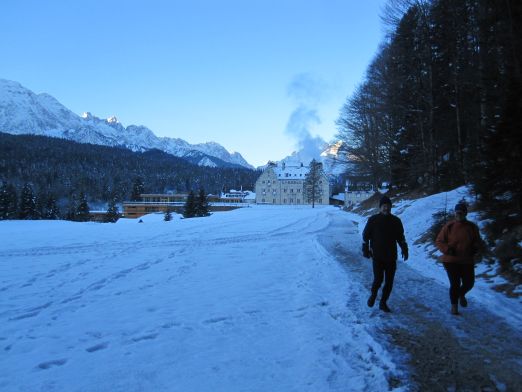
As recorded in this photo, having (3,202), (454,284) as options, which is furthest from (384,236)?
(3,202)

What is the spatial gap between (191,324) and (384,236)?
368 centimetres

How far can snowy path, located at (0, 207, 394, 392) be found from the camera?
4.09 metres

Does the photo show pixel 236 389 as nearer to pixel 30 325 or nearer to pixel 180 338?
pixel 180 338

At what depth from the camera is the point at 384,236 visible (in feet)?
22.4

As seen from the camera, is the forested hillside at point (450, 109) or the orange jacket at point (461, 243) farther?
the forested hillside at point (450, 109)

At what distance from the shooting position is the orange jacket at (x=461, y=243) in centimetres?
666

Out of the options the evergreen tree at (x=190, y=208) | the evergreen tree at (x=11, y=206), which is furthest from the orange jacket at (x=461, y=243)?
the evergreen tree at (x=11, y=206)

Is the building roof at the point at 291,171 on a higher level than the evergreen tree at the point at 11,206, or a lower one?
higher

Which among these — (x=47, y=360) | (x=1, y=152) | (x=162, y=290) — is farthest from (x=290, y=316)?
(x=1, y=152)

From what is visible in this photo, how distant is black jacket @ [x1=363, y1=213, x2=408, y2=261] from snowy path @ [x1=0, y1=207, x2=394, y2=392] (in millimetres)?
1198

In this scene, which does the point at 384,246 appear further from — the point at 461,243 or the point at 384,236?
the point at 461,243

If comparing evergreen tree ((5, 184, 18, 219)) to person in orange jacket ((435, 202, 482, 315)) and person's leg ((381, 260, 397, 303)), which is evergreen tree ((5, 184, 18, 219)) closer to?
person's leg ((381, 260, 397, 303))

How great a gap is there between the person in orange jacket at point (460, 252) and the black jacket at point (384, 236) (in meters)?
0.80

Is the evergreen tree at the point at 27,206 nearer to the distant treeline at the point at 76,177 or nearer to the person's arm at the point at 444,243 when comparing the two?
the distant treeline at the point at 76,177
